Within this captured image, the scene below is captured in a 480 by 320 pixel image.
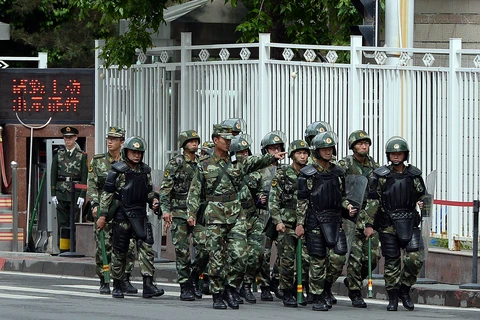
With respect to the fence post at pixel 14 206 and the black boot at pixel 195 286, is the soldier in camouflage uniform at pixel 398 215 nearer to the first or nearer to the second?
the black boot at pixel 195 286

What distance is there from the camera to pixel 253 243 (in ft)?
54.5

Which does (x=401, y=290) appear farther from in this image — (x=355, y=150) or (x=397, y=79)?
(x=397, y=79)

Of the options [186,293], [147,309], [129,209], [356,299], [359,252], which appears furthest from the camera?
[129,209]

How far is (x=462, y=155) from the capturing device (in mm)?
17859

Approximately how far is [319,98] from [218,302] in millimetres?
4675

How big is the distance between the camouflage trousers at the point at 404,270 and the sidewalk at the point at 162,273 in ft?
2.66

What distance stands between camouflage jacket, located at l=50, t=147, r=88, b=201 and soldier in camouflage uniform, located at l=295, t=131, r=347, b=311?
689cm

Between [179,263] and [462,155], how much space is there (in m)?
3.62

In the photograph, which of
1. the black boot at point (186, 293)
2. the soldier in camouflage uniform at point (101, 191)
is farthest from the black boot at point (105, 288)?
the black boot at point (186, 293)

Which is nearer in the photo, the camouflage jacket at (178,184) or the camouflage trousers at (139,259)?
the camouflage trousers at (139,259)

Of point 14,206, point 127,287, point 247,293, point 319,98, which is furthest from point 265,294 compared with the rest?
point 14,206

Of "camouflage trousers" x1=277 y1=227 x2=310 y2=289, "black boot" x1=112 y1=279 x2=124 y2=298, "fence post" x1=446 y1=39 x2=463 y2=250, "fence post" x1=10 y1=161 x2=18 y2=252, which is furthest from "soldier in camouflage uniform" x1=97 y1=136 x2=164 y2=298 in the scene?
"fence post" x1=10 y1=161 x2=18 y2=252

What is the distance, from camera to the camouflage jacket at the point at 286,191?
16.4 meters

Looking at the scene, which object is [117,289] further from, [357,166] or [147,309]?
[357,166]
